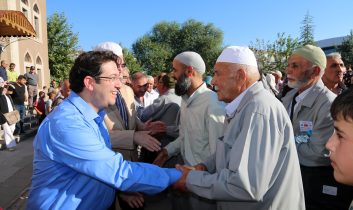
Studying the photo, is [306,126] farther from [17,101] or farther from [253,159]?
[17,101]

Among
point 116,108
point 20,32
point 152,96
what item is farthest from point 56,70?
point 116,108

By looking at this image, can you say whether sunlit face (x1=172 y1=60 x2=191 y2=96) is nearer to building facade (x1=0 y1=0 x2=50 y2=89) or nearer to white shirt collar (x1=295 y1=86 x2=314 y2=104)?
white shirt collar (x1=295 y1=86 x2=314 y2=104)

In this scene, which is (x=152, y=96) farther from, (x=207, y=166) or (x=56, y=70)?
(x=56, y=70)

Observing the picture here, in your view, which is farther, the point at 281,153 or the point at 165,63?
the point at 165,63

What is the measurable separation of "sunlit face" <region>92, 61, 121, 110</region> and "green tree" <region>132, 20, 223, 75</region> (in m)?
66.3

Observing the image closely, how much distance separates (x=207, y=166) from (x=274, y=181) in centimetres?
76

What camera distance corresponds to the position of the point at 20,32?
994 centimetres

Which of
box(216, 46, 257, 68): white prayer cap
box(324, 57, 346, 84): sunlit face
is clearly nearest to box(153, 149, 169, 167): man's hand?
box(216, 46, 257, 68): white prayer cap

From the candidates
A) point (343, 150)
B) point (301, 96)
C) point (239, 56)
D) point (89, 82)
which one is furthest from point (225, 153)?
point (301, 96)

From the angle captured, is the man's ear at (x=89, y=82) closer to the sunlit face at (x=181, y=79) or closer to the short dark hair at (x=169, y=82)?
the sunlit face at (x=181, y=79)

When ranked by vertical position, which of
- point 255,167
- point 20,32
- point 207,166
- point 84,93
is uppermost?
point 20,32

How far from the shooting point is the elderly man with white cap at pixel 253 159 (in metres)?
2.02

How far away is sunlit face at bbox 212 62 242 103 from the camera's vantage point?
98.7 inches

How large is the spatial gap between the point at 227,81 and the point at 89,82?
989mm
